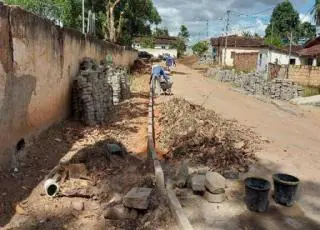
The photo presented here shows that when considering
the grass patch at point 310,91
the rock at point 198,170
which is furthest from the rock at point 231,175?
the grass patch at point 310,91

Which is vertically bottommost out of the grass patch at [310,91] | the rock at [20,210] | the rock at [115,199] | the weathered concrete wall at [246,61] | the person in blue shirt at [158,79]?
the rock at [20,210]

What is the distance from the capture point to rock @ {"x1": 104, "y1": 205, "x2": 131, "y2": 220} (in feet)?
16.1

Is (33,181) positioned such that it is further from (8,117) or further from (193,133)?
(193,133)

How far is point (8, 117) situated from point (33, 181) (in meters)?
1.05

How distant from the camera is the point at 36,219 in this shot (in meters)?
4.92

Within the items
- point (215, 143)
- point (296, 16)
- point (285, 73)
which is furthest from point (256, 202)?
point (296, 16)

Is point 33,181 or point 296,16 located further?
point 296,16

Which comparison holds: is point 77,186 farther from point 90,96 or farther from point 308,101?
point 308,101

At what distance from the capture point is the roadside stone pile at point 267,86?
2003cm

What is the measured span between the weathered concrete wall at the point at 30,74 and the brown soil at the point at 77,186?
0.42 m

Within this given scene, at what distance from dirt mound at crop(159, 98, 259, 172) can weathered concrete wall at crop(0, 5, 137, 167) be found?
2.51m

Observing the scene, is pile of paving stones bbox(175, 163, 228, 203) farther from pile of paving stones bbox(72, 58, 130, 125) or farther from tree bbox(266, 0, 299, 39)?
tree bbox(266, 0, 299, 39)

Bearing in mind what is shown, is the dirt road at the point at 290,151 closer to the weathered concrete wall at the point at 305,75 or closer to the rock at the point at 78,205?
the rock at the point at 78,205

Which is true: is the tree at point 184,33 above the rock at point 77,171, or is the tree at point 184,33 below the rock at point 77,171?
above
